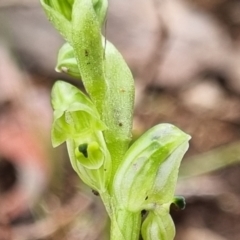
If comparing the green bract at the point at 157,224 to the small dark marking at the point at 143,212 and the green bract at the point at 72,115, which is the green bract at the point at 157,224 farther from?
the green bract at the point at 72,115

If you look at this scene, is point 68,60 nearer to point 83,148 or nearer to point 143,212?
point 83,148

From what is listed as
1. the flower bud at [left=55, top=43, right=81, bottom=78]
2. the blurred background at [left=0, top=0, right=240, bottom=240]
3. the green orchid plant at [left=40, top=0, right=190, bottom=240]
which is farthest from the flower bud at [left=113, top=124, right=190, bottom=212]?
the blurred background at [left=0, top=0, right=240, bottom=240]

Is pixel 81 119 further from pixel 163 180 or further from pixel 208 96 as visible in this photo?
pixel 208 96

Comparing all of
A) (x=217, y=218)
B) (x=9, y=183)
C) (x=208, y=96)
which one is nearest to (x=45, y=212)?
(x=9, y=183)

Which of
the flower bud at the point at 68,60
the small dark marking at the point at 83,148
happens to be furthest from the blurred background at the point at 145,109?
the small dark marking at the point at 83,148

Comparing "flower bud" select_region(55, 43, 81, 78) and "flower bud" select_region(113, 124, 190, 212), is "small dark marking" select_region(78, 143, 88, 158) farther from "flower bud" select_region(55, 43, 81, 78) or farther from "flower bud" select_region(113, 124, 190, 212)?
"flower bud" select_region(55, 43, 81, 78)

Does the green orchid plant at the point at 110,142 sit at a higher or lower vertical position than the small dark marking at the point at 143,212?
higher

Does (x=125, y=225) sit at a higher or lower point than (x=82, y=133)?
lower

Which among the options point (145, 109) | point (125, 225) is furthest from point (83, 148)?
point (145, 109)
